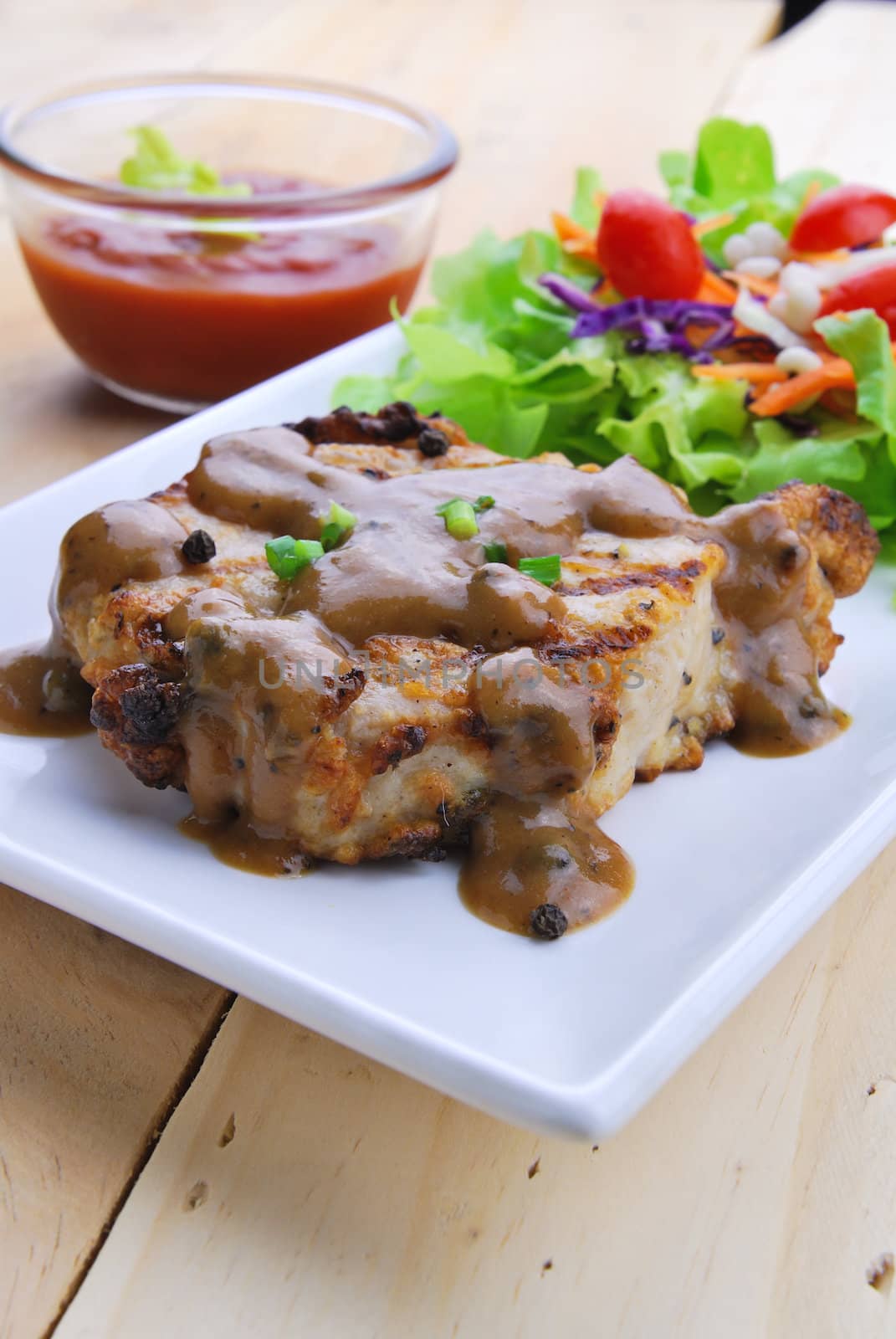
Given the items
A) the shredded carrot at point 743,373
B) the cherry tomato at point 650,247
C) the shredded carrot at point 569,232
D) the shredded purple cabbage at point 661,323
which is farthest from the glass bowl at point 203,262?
the shredded carrot at point 743,373

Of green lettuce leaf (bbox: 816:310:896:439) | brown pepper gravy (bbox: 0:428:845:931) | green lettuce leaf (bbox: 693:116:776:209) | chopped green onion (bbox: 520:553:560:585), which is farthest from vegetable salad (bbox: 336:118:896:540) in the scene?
chopped green onion (bbox: 520:553:560:585)

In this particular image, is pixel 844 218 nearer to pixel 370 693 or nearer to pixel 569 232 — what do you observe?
pixel 569 232

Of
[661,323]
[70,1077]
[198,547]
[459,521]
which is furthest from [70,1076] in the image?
[661,323]

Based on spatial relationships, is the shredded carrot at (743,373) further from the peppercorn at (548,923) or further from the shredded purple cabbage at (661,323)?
the peppercorn at (548,923)

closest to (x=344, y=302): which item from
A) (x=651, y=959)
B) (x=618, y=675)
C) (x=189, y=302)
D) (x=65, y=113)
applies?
(x=189, y=302)

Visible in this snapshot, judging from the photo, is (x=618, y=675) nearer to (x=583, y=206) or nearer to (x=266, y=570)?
(x=266, y=570)

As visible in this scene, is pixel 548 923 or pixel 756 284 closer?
pixel 548 923
